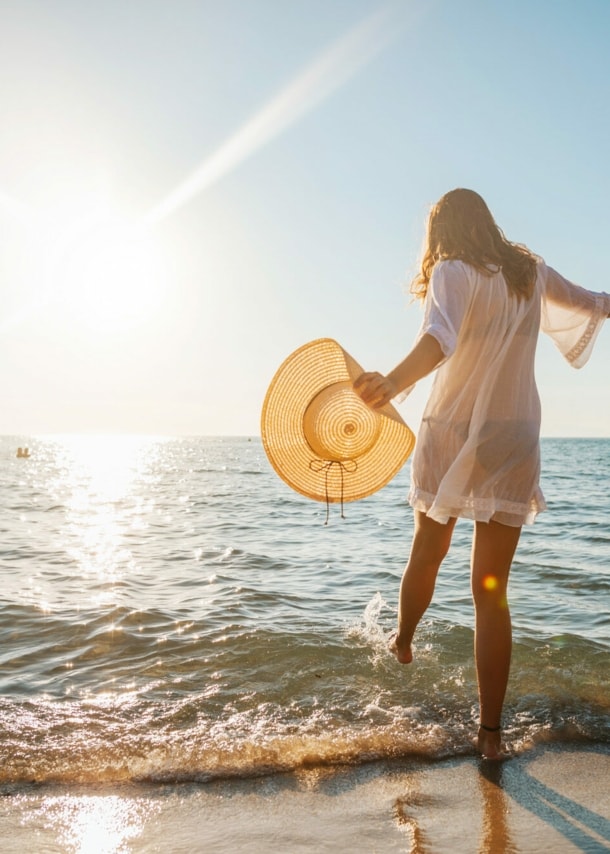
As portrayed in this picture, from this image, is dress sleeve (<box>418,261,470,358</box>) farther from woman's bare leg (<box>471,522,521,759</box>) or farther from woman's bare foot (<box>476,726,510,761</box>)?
woman's bare foot (<box>476,726,510,761</box>)

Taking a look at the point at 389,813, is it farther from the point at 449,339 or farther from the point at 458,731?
the point at 449,339

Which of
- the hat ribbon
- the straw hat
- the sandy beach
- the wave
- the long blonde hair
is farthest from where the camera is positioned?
the hat ribbon

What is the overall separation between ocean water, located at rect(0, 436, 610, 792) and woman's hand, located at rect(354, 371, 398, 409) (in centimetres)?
178

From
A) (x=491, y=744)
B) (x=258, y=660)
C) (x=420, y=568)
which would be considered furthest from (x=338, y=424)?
(x=258, y=660)

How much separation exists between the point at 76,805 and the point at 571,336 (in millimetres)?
3000

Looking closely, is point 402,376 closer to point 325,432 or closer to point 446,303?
point 446,303

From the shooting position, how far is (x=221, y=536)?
467 inches

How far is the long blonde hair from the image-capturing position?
302 cm

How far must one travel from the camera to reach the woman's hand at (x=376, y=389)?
2.63 meters

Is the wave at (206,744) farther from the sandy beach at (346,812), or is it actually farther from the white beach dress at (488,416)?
the white beach dress at (488,416)

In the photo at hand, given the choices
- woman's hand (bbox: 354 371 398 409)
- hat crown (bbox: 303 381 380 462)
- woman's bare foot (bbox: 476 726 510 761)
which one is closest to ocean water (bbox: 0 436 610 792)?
woman's bare foot (bbox: 476 726 510 761)

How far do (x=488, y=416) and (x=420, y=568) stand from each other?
0.80 metres

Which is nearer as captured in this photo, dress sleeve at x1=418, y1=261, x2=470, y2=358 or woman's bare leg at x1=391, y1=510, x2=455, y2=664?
dress sleeve at x1=418, y1=261, x2=470, y2=358

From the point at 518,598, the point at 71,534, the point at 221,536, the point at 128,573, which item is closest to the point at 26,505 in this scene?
the point at 71,534
